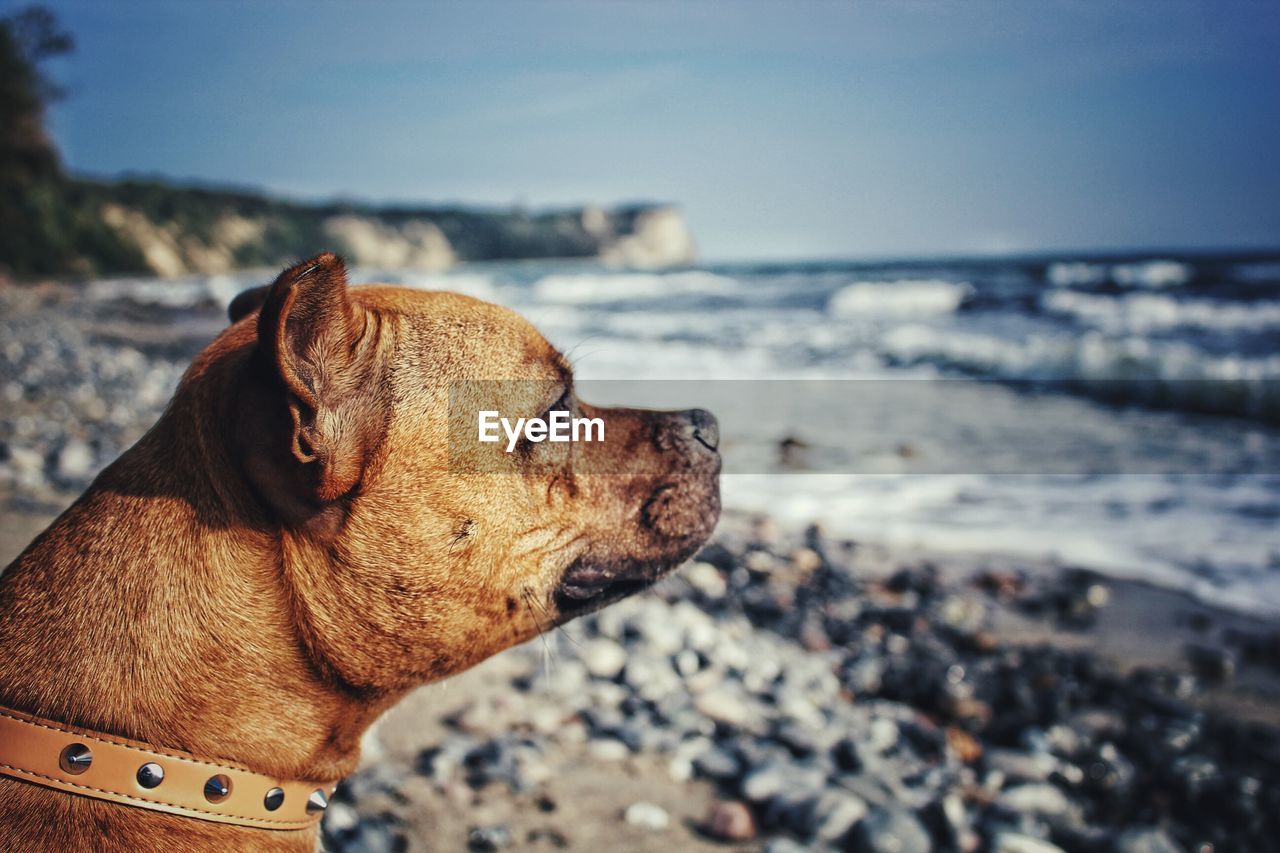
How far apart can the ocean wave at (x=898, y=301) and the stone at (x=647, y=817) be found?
2207 cm

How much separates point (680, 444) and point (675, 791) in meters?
1.48

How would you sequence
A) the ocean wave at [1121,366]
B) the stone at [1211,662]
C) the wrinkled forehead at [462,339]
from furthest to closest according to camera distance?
the ocean wave at [1121,366]
the stone at [1211,662]
the wrinkled forehead at [462,339]

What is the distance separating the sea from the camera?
6457mm

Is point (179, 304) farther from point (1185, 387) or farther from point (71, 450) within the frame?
point (1185, 387)

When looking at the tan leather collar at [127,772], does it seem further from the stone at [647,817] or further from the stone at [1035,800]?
the stone at [1035,800]

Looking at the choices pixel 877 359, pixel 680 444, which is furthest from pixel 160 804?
pixel 877 359

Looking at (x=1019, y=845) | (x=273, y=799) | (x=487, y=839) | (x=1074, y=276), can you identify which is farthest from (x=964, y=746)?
(x=1074, y=276)

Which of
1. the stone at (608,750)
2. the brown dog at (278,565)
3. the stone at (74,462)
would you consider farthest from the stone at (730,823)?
the stone at (74,462)

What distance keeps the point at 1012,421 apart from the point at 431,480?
986 cm

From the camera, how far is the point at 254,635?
5.75ft

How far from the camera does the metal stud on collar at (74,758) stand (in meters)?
1.56

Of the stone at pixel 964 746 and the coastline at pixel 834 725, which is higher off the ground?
the coastline at pixel 834 725

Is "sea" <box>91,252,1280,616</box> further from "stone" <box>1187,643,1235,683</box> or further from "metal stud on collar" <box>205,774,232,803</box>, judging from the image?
"metal stud on collar" <box>205,774,232,803</box>

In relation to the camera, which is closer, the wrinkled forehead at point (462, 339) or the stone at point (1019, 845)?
the wrinkled forehead at point (462, 339)
